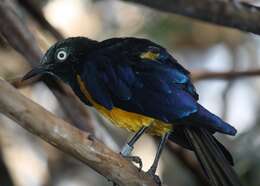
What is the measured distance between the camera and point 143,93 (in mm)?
3014

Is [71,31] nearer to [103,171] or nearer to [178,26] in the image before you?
[178,26]

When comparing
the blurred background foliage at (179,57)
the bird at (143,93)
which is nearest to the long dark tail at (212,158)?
the bird at (143,93)

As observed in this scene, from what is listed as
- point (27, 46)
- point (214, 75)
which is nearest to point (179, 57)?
point (214, 75)

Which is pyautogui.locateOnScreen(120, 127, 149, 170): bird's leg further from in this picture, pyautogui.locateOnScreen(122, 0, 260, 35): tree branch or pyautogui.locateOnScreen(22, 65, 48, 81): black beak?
pyautogui.locateOnScreen(122, 0, 260, 35): tree branch

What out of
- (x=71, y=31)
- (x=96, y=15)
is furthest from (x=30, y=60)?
(x=96, y=15)

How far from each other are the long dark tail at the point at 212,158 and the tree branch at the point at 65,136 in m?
0.37

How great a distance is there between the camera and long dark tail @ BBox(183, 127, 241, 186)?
9.75 feet

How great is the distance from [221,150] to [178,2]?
1.13m

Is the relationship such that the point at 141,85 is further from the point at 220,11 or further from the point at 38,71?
the point at 220,11

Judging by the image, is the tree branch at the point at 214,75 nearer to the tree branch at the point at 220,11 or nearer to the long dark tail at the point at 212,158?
the tree branch at the point at 220,11

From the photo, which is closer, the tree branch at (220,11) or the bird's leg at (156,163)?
the bird's leg at (156,163)

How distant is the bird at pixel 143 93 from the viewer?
2.94 meters

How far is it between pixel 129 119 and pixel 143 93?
0.17 meters

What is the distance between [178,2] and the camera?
12.8 feet
